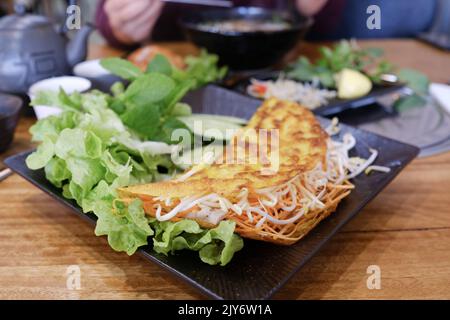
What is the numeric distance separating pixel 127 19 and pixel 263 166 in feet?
6.05

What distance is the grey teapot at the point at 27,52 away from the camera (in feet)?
4.97

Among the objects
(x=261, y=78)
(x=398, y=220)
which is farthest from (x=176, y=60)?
(x=398, y=220)

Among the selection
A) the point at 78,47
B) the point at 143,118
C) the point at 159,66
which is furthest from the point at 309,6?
the point at 143,118

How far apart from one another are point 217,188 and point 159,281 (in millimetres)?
206

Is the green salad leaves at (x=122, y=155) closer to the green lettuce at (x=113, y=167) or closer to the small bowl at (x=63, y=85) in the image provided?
the green lettuce at (x=113, y=167)

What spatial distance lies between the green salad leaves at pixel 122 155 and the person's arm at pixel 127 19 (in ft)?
4.14

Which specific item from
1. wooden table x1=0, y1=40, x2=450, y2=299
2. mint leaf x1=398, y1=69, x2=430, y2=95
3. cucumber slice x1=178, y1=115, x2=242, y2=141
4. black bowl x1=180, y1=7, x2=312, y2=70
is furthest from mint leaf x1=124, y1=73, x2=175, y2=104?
mint leaf x1=398, y1=69, x2=430, y2=95

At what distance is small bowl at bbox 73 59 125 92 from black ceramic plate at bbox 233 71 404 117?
1.62 feet

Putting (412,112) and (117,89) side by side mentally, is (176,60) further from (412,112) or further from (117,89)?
(412,112)

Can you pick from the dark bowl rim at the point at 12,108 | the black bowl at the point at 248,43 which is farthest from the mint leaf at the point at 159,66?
the black bowl at the point at 248,43

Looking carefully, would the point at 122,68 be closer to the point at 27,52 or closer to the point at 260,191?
the point at 27,52

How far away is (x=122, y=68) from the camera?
1288 mm

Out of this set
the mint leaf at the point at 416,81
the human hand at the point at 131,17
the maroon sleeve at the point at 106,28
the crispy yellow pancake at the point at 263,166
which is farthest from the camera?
the maroon sleeve at the point at 106,28

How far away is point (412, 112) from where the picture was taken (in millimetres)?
1677
